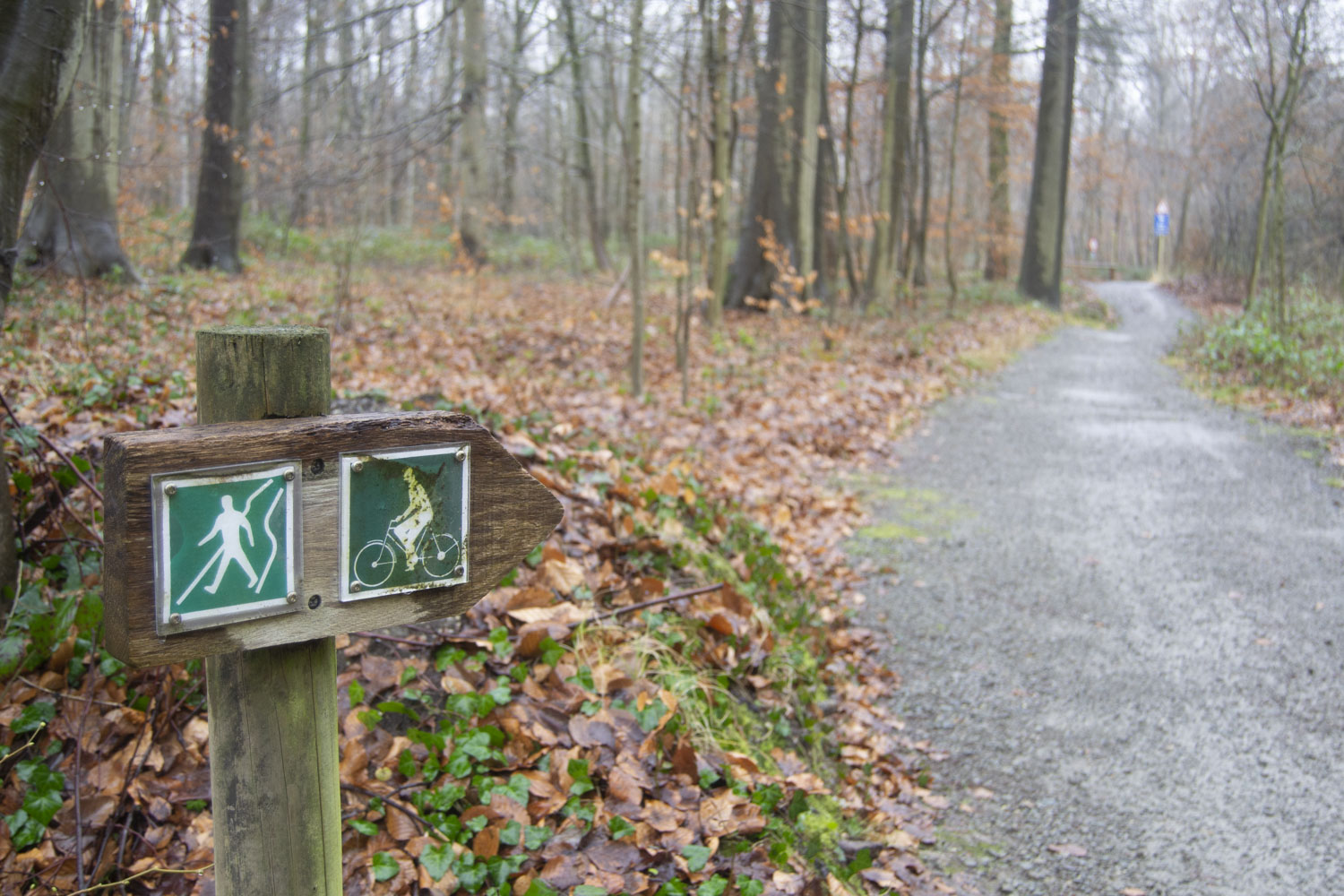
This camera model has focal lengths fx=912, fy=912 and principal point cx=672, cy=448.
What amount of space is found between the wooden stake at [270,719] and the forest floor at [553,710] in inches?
44.1

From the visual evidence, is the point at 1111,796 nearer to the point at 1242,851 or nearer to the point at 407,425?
the point at 1242,851

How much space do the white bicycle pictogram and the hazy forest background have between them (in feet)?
4.67

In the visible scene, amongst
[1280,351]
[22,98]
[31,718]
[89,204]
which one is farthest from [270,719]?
[1280,351]

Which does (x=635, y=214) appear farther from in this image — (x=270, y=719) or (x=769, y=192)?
(x=270, y=719)

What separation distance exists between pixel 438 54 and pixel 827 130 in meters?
8.57

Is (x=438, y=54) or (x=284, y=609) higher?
(x=438, y=54)

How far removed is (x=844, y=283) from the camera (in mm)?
19484

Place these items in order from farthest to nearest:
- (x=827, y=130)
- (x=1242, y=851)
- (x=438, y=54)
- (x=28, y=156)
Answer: (x=827, y=130) < (x=438, y=54) < (x=1242, y=851) < (x=28, y=156)

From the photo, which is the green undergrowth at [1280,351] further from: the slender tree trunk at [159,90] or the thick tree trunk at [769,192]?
the slender tree trunk at [159,90]

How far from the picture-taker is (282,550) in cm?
130

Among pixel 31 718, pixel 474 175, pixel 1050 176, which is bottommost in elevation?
pixel 31 718

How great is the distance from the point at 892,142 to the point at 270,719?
17.1 meters

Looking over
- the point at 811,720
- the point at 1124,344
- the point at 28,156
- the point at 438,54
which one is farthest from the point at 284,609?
the point at 1124,344

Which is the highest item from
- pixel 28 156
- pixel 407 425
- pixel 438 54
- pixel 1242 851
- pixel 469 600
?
pixel 438 54
